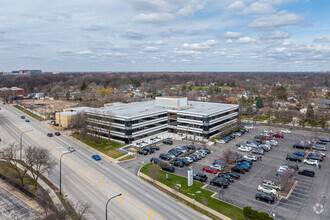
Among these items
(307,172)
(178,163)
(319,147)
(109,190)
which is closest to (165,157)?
(178,163)

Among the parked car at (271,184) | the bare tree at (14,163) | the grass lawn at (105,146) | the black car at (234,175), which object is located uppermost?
the bare tree at (14,163)

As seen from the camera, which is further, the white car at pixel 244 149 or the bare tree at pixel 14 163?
the white car at pixel 244 149

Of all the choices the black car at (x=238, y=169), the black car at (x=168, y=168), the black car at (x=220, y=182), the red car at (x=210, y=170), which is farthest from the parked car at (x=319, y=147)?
the black car at (x=168, y=168)

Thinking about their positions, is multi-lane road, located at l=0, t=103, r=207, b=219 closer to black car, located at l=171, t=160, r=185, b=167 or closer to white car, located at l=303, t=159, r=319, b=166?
black car, located at l=171, t=160, r=185, b=167

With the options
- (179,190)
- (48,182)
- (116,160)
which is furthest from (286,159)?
(48,182)

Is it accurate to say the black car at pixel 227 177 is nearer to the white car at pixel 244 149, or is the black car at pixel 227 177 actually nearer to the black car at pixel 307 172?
the black car at pixel 307 172

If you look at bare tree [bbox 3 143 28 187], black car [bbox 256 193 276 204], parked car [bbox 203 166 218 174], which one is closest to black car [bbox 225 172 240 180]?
parked car [bbox 203 166 218 174]

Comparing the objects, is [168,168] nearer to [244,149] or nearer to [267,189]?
[267,189]
